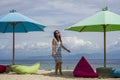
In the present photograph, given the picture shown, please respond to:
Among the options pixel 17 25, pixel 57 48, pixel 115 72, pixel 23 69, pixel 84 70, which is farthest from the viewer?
pixel 17 25

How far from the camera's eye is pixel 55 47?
45.5 feet

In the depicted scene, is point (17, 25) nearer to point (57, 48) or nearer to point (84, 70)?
point (57, 48)

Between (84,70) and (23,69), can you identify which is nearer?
(84,70)

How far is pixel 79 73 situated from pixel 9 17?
3.56m

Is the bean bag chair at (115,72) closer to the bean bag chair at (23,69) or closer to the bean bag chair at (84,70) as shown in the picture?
the bean bag chair at (84,70)

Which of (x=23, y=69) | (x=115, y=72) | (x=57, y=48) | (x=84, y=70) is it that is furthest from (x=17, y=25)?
(x=115, y=72)

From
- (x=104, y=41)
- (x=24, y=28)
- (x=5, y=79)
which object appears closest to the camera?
(x=5, y=79)

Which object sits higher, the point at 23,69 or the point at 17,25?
the point at 17,25

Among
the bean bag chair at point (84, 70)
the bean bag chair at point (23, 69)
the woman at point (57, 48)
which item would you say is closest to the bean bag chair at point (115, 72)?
the bean bag chair at point (84, 70)

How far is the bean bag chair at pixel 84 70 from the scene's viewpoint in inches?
524

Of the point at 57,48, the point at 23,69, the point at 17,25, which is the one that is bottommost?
the point at 23,69

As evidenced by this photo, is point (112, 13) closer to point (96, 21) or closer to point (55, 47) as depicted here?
point (96, 21)

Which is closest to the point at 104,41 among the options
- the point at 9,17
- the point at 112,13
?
the point at 112,13

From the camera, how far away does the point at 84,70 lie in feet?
44.1
